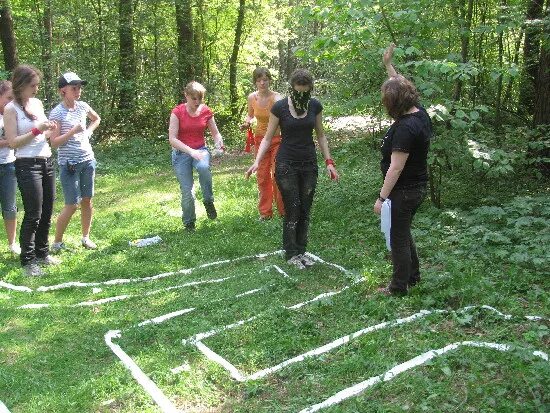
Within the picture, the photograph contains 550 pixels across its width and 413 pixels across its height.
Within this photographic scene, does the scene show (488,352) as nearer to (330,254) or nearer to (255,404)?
(255,404)

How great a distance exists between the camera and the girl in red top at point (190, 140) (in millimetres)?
6695

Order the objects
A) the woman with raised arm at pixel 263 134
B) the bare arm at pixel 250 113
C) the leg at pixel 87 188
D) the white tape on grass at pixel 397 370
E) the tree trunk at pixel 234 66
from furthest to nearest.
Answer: the tree trunk at pixel 234 66
the bare arm at pixel 250 113
the woman with raised arm at pixel 263 134
the leg at pixel 87 188
the white tape on grass at pixel 397 370

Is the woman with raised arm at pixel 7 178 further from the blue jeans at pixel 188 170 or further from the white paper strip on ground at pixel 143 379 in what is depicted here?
the white paper strip on ground at pixel 143 379

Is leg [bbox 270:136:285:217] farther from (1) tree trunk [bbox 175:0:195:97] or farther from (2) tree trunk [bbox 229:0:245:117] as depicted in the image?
(2) tree trunk [bbox 229:0:245:117]

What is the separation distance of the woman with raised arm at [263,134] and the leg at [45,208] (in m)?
2.38

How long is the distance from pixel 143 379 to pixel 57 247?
340 cm

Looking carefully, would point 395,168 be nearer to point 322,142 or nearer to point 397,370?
point 397,370

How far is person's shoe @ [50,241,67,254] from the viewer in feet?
21.2

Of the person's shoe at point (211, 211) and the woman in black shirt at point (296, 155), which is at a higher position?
Result: the woman in black shirt at point (296, 155)

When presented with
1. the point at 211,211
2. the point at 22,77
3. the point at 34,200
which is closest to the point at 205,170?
the point at 211,211

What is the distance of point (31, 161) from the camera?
563 cm

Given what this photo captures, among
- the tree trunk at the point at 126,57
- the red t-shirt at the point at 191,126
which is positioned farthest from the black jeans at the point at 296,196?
the tree trunk at the point at 126,57

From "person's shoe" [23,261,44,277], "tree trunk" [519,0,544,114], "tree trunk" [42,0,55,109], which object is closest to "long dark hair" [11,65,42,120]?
"person's shoe" [23,261,44,277]

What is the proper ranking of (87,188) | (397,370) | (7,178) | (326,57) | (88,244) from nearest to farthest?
(397,370)
(7,178)
(87,188)
(326,57)
(88,244)
